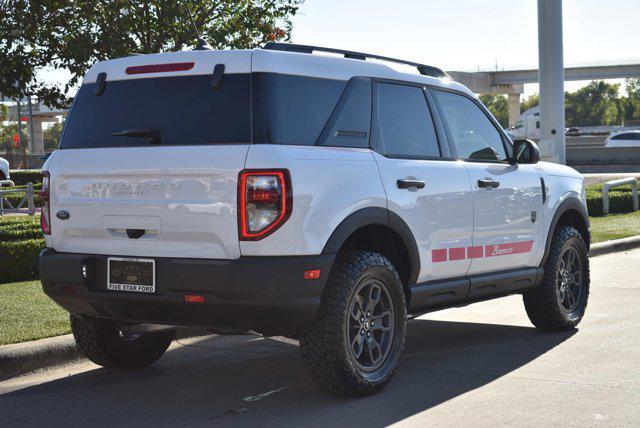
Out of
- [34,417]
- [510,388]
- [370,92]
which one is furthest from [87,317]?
[510,388]

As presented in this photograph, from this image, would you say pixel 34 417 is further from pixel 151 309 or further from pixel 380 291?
pixel 380 291

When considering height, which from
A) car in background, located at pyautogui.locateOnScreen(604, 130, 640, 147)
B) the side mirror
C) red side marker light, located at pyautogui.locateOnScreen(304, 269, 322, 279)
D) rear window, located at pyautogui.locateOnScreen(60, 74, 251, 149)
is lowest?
red side marker light, located at pyautogui.locateOnScreen(304, 269, 322, 279)

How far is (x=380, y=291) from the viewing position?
6207 millimetres

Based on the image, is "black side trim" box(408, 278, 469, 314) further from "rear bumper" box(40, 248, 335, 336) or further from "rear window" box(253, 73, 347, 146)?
"rear window" box(253, 73, 347, 146)

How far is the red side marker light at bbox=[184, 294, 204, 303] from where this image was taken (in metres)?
5.55

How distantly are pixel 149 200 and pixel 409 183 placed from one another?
5.42 feet

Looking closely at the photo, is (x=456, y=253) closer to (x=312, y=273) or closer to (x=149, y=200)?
(x=312, y=273)

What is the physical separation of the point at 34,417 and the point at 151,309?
36.6 inches

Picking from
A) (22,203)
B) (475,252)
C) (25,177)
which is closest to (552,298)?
(475,252)

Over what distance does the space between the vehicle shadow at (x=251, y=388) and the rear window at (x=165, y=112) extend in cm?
155

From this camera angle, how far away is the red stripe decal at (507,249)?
7285mm

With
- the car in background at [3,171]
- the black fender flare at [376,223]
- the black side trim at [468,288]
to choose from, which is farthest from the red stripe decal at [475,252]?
the car in background at [3,171]

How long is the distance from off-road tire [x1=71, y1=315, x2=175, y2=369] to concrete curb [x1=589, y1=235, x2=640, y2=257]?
8.73 m

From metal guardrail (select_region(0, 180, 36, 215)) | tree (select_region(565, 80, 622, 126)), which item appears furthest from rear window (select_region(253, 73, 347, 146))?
tree (select_region(565, 80, 622, 126))
